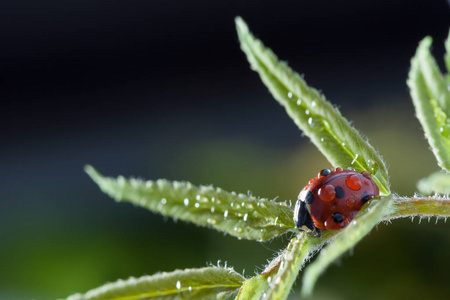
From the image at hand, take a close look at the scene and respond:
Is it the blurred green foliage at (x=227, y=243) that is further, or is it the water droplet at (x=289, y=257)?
the blurred green foliage at (x=227, y=243)

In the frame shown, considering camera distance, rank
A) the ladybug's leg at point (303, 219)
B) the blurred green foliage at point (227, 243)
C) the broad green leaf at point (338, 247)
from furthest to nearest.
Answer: the blurred green foliage at point (227, 243) → the ladybug's leg at point (303, 219) → the broad green leaf at point (338, 247)

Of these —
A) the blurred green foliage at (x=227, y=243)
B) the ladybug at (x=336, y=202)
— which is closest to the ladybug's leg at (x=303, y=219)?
the ladybug at (x=336, y=202)

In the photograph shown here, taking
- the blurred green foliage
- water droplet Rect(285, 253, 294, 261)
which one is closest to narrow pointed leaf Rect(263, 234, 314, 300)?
water droplet Rect(285, 253, 294, 261)

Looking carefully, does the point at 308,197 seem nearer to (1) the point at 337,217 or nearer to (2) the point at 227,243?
(1) the point at 337,217

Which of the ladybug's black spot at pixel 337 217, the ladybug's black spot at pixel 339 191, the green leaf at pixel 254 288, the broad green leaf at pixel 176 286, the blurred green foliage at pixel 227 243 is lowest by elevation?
the green leaf at pixel 254 288

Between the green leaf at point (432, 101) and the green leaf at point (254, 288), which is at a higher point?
the green leaf at point (432, 101)

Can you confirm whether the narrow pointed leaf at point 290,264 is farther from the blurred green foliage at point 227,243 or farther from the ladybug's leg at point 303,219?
the blurred green foliage at point 227,243

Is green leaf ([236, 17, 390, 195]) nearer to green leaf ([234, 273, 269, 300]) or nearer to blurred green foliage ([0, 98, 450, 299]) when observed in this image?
green leaf ([234, 273, 269, 300])
